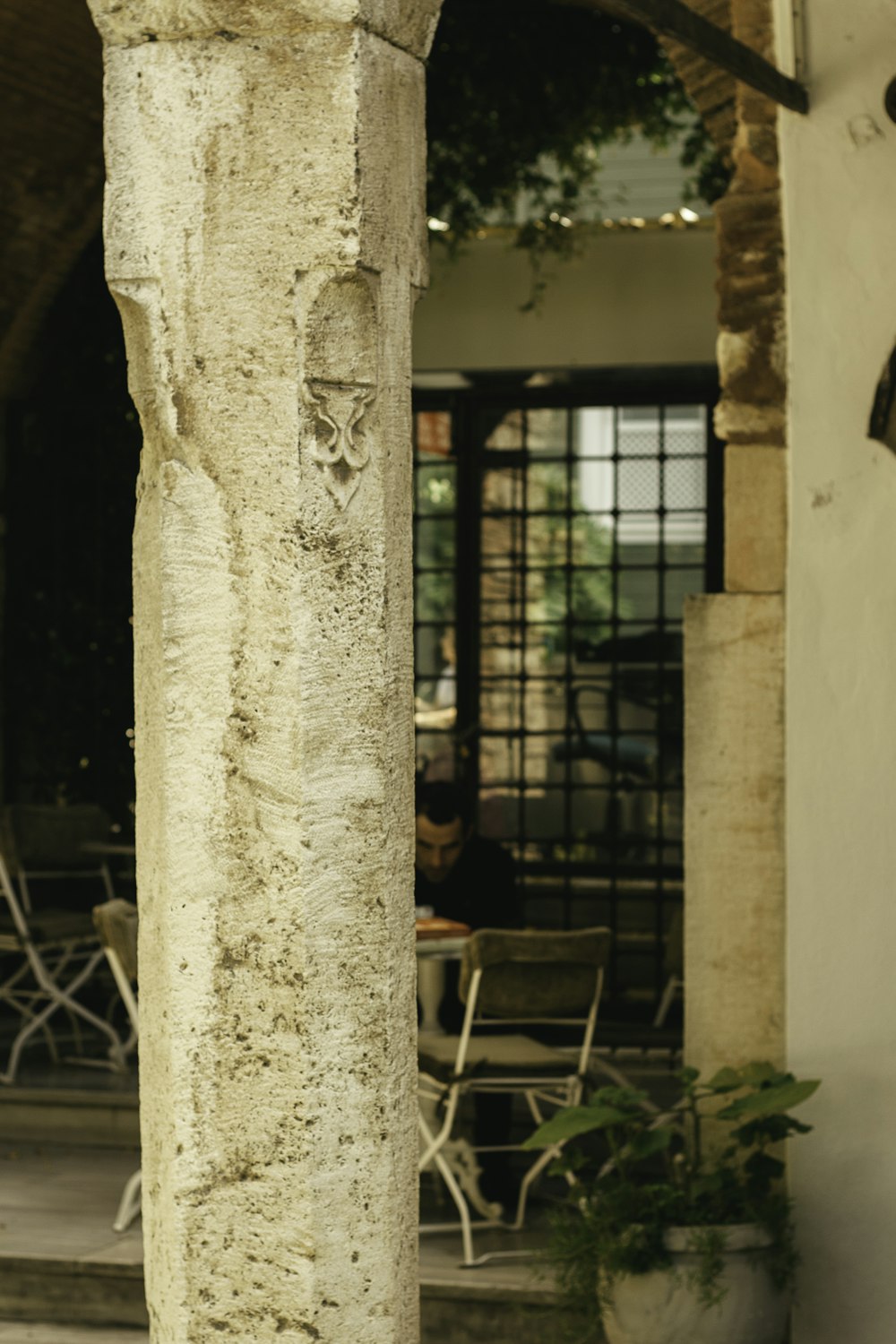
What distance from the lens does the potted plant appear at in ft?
15.2

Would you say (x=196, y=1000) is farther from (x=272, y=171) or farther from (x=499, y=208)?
(x=499, y=208)

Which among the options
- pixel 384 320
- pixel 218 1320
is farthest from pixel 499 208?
pixel 218 1320

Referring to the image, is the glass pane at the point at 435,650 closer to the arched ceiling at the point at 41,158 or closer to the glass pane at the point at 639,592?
the glass pane at the point at 639,592

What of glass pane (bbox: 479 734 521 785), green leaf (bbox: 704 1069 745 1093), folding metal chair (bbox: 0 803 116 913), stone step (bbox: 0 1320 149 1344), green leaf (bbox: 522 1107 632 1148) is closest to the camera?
green leaf (bbox: 522 1107 632 1148)

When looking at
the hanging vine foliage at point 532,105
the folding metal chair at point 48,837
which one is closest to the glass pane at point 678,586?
the hanging vine foliage at point 532,105

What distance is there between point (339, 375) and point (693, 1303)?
2.88 m

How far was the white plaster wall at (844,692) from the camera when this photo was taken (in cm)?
490

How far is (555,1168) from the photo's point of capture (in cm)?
483

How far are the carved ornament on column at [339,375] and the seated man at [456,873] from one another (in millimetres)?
3925

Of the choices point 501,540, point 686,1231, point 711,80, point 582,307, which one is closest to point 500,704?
point 501,540

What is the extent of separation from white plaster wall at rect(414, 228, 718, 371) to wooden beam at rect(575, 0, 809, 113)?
372cm

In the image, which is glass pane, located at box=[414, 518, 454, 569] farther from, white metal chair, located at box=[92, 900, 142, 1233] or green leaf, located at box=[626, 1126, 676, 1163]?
green leaf, located at box=[626, 1126, 676, 1163]

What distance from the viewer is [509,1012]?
5.69m

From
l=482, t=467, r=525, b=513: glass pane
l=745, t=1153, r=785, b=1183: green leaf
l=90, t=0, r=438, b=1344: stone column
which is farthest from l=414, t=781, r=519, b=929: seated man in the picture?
l=90, t=0, r=438, b=1344: stone column
